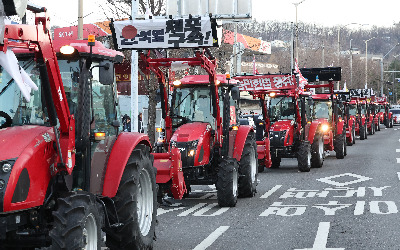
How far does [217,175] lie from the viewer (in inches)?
598

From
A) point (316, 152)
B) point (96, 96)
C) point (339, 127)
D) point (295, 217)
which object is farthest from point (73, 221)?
point (339, 127)

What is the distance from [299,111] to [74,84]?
1680 centimetres

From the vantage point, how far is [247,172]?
16500mm

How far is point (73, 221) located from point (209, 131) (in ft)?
28.1

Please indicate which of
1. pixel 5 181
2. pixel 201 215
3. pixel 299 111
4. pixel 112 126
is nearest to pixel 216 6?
pixel 299 111

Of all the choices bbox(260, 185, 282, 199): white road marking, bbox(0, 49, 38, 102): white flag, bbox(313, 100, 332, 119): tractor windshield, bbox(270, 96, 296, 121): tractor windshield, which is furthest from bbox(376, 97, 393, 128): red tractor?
bbox(0, 49, 38, 102): white flag

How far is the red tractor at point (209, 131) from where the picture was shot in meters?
15.1

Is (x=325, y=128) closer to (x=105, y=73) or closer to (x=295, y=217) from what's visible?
(x=295, y=217)

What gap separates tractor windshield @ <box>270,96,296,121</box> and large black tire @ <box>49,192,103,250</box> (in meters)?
17.4

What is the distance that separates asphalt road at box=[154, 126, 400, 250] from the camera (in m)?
11.0

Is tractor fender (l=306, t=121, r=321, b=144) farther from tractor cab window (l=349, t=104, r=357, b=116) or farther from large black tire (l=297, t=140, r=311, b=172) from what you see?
tractor cab window (l=349, t=104, r=357, b=116)

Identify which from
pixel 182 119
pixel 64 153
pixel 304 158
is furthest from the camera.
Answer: pixel 304 158

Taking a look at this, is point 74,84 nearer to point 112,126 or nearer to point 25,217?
point 112,126

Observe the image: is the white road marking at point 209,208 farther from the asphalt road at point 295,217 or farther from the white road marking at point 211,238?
the white road marking at point 211,238
